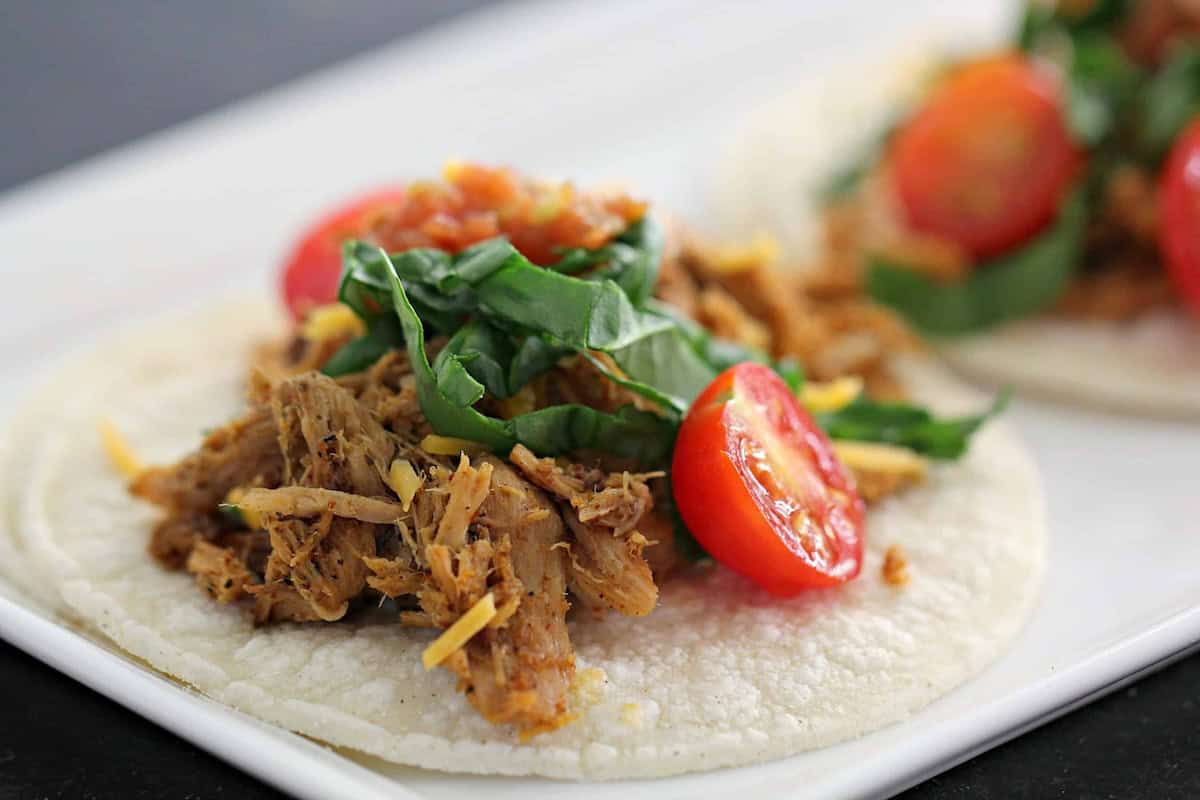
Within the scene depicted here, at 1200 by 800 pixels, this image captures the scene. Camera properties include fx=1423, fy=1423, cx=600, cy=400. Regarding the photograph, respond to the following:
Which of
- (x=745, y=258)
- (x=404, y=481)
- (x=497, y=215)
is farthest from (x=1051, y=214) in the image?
(x=404, y=481)

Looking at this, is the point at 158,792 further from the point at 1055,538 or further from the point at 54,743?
the point at 1055,538

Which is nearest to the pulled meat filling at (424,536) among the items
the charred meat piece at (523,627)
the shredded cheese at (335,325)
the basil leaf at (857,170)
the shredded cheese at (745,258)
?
the charred meat piece at (523,627)

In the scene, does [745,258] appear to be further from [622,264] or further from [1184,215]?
[1184,215]

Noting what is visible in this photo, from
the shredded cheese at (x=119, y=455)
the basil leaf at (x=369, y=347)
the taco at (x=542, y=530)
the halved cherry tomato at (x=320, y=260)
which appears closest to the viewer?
the taco at (x=542, y=530)

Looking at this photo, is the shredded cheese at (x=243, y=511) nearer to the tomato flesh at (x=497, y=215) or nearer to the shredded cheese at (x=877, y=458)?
the tomato flesh at (x=497, y=215)

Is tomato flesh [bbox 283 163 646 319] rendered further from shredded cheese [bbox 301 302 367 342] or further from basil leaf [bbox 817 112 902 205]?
basil leaf [bbox 817 112 902 205]

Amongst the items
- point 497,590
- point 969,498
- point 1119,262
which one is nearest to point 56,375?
point 497,590

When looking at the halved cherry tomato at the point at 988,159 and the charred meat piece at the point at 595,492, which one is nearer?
the charred meat piece at the point at 595,492
